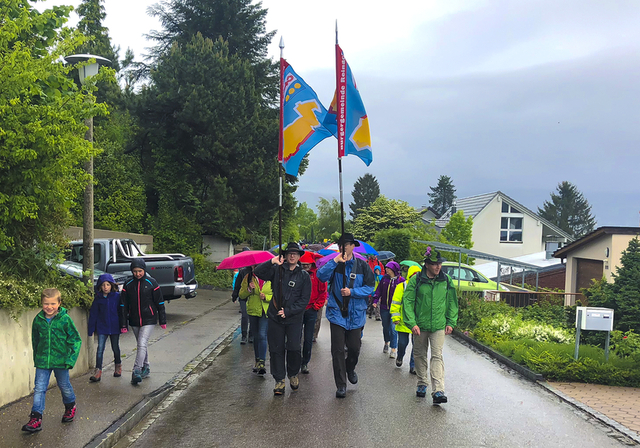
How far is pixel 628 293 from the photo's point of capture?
10797mm

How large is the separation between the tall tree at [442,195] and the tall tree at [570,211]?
1134 inches

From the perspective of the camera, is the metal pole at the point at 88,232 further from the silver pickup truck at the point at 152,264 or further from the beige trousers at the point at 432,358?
the silver pickup truck at the point at 152,264

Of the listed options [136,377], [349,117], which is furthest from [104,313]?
[349,117]

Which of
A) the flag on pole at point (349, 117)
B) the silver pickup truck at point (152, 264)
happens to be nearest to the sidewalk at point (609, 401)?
the flag on pole at point (349, 117)

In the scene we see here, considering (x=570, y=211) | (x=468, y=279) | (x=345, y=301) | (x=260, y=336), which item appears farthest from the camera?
(x=570, y=211)

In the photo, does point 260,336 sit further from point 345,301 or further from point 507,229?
point 507,229

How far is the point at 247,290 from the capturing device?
9.03 meters

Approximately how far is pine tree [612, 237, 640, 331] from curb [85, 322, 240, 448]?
7.49 metres

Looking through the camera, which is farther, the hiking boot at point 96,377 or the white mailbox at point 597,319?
the white mailbox at point 597,319

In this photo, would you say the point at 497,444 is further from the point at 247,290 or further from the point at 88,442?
the point at 247,290

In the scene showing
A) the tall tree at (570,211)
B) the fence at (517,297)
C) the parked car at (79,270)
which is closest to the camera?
the parked car at (79,270)

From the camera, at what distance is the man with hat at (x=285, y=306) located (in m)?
7.44

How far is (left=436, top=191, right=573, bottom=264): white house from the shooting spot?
55.1m

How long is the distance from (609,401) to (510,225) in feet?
166
